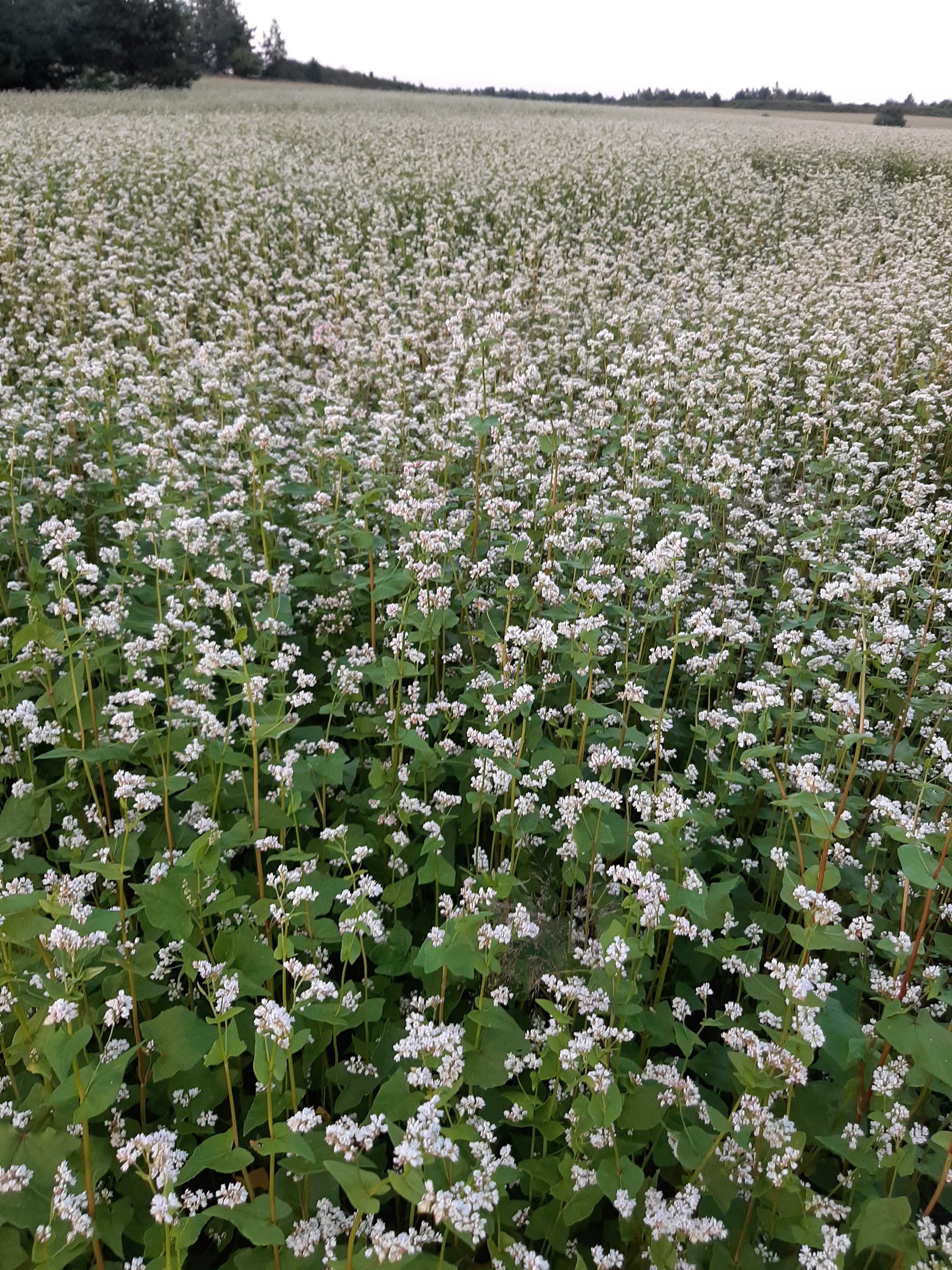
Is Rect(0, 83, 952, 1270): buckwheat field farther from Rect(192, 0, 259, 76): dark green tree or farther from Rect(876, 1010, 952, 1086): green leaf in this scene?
Rect(192, 0, 259, 76): dark green tree

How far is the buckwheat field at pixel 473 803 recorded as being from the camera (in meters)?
2.12

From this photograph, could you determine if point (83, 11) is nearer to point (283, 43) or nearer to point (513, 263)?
point (513, 263)

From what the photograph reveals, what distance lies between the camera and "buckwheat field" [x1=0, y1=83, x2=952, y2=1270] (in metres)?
2.12

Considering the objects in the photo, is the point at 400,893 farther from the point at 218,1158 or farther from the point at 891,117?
the point at 891,117

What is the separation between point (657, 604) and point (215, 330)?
714 centimetres

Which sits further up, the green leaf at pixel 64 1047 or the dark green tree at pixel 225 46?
the dark green tree at pixel 225 46

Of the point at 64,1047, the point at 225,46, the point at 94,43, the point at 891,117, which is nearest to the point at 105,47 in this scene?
the point at 94,43

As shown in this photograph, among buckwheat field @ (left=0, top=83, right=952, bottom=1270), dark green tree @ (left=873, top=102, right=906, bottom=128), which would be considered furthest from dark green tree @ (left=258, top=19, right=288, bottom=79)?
buckwheat field @ (left=0, top=83, right=952, bottom=1270)

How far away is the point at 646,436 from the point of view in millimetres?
6613

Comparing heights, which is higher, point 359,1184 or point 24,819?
point 359,1184

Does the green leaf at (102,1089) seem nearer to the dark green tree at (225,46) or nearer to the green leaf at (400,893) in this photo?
the green leaf at (400,893)

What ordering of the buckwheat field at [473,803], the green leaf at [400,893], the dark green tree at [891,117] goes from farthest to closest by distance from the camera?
the dark green tree at [891,117]
the green leaf at [400,893]
the buckwheat field at [473,803]

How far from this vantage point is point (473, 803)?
10.5ft

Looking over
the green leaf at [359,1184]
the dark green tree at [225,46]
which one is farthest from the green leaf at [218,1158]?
the dark green tree at [225,46]
